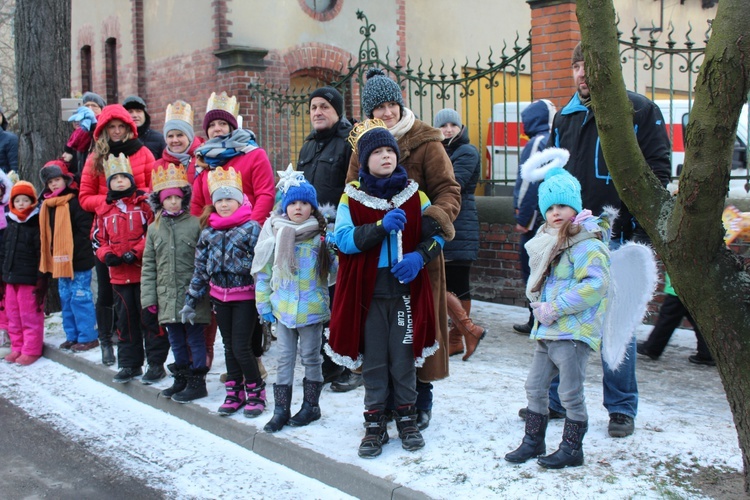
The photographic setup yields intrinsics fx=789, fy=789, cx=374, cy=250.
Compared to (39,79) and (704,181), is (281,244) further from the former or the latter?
(39,79)

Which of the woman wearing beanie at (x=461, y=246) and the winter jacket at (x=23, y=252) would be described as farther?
the winter jacket at (x=23, y=252)

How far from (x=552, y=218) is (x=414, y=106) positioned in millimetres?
10431

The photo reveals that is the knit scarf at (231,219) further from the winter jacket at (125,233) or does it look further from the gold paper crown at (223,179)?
the winter jacket at (125,233)

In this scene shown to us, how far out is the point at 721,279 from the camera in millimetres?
3488

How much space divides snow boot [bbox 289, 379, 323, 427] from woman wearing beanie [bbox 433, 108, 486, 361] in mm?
1614

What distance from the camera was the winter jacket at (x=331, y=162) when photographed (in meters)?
5.46

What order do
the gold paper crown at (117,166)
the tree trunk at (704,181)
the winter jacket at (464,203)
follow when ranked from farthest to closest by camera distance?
the winter jacket at (464,203)
the gold paper crown at (117,166)
the tree trunk at (704,181)

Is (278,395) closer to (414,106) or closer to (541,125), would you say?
(541,125)

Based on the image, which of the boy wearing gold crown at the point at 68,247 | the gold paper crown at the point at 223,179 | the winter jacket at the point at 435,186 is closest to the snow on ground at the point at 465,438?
the winter jacket at the point at 435,186

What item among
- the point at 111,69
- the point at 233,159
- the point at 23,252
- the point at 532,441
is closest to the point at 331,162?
the point at 233,159

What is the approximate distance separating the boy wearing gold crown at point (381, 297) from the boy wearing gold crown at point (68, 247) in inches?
140

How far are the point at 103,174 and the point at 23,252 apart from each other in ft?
4.12

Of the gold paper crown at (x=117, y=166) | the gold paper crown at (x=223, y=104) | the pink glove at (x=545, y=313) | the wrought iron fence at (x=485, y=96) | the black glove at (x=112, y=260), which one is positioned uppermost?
the wrought iron fence at (x=485, y=96)

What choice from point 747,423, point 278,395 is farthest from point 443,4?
point 747,423
